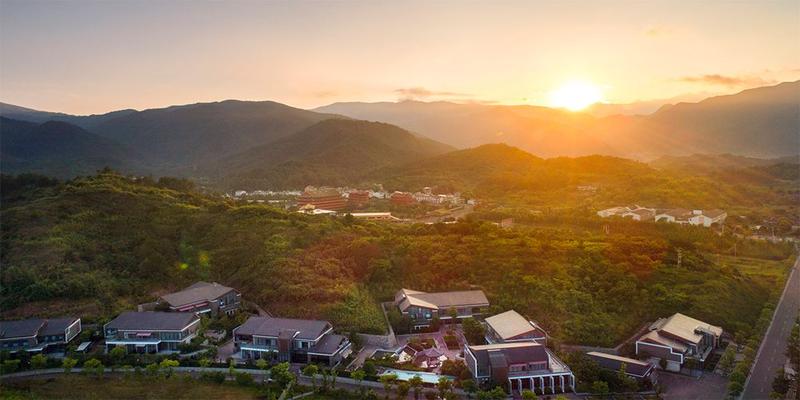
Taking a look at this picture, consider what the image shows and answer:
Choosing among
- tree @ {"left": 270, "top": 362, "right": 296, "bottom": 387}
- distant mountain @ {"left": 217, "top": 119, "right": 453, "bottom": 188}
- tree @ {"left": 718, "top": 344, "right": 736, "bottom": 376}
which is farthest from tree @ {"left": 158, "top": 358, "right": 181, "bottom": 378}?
distant mountain @ {"left": 217, "top": 119, "right": 453, "bottom": 188}

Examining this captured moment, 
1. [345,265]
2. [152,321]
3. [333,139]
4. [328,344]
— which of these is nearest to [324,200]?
[345,265]

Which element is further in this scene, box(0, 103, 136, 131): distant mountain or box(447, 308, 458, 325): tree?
box(0, 103, 136, 131): distant mountain

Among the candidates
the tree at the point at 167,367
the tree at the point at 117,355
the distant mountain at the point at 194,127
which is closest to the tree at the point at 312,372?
the tree at the point at 167,367

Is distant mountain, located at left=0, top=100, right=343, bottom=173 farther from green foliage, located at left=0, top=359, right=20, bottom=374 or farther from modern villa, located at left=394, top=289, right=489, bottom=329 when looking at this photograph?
modern villa, located at left=394, top=289, right=489, bottom=329

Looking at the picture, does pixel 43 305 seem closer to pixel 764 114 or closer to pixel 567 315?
pixel 567 315

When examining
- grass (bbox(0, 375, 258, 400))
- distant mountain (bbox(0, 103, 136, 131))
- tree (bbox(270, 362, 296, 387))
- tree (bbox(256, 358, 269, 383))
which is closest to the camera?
grass (bbox(0, 375, 258, 400))

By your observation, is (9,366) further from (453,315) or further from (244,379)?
(453,315)

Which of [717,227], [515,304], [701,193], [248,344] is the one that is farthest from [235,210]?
[701,193]
